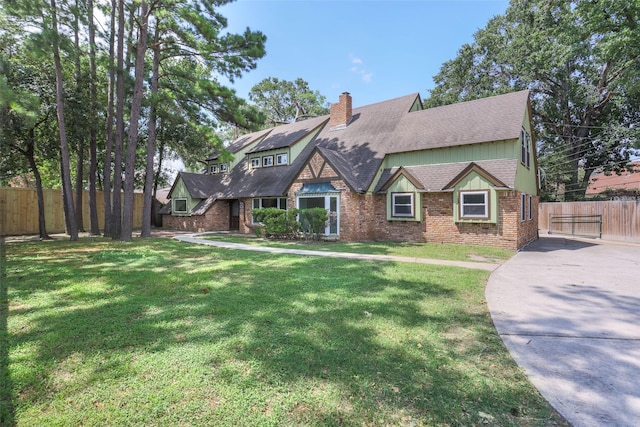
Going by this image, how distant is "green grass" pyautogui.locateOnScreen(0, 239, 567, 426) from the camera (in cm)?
236

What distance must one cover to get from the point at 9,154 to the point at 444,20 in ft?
70.8

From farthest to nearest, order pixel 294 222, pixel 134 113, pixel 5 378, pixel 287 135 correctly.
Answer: pixel 287 135 → pixel 294 222 → pixel 134 113 → pixel 5 378

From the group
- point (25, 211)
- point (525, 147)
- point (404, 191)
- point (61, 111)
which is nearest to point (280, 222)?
point (404, 191)

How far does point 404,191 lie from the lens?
14.0 metres

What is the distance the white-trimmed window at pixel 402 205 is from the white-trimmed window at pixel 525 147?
5078mm

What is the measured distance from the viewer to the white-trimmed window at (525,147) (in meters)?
13.2

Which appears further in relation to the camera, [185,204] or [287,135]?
[185,204]

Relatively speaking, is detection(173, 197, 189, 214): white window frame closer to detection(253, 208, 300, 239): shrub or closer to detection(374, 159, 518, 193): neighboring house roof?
detection(253, 208, 300, 239): shrub

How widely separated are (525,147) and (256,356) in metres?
16.0

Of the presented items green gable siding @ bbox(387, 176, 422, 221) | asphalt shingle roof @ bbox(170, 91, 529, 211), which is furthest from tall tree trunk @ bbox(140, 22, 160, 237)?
green gable siding @ bbox(387, 176, 422, 221)

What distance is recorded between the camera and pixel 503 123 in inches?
518

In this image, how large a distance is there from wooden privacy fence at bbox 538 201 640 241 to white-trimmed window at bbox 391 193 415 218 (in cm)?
1164

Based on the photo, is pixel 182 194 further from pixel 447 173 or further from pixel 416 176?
pixel 447 173

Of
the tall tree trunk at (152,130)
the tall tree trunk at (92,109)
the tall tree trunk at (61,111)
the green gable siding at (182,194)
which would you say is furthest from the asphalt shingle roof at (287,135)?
the tall tree trunk at (61,111)
